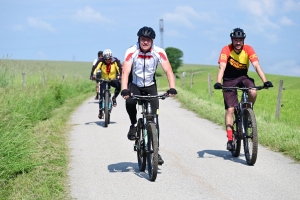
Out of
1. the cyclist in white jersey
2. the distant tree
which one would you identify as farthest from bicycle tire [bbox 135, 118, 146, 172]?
the distant tree

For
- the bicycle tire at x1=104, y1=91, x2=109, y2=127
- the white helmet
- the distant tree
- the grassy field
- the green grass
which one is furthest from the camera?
the distant tree

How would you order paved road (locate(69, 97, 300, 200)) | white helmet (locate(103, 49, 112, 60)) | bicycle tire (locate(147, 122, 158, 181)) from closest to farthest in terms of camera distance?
1. paved road (locate(69, 97, 300, 200))
2. bicycle tire (locate(147, 122, 158, 181))
3. white helmet (locate(103, 49, 112, 60))

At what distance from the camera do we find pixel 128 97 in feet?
25.3

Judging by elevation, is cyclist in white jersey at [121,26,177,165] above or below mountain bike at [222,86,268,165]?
above

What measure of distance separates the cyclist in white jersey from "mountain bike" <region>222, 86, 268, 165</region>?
4.33 ft

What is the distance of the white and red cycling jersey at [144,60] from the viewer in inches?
311

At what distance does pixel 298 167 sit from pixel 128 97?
269 cm

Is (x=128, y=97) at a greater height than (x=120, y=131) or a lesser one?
greater

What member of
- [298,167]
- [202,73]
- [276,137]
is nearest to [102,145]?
[276,137]

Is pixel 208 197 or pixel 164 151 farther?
pixel 164 151

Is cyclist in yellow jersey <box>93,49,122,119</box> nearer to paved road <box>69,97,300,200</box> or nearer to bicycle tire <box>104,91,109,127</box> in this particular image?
bicycle tire <box>104,91,109,127</box>

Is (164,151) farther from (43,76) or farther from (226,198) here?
(43,76)

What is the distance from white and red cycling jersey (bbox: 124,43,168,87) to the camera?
7.91 meters

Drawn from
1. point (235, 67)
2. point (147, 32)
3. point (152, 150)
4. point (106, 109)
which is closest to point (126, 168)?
point (152, 150)
